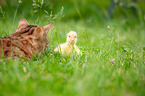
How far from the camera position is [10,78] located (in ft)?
5.71

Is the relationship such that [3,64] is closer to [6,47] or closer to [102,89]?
[6,47]

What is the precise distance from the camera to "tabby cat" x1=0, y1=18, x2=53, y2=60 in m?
2.38

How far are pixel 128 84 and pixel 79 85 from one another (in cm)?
73

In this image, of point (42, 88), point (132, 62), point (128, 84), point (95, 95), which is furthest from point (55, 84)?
point (132, 62)

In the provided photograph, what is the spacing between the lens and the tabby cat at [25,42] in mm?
2379

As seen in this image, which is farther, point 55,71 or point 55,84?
point 55,71

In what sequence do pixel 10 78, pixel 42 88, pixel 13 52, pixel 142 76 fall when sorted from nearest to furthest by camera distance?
pixel 42 88
pixel 10 78
pixel 142 76
pixel 13 52

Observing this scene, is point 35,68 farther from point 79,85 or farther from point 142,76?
point 142,76

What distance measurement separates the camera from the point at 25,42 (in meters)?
2.53

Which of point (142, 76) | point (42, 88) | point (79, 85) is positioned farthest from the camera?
point (142, 76)

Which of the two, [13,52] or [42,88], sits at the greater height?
[13,52]

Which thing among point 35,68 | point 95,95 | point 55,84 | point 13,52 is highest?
point 13,52

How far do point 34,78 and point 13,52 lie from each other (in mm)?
841

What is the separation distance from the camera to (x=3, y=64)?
2.15 metres
